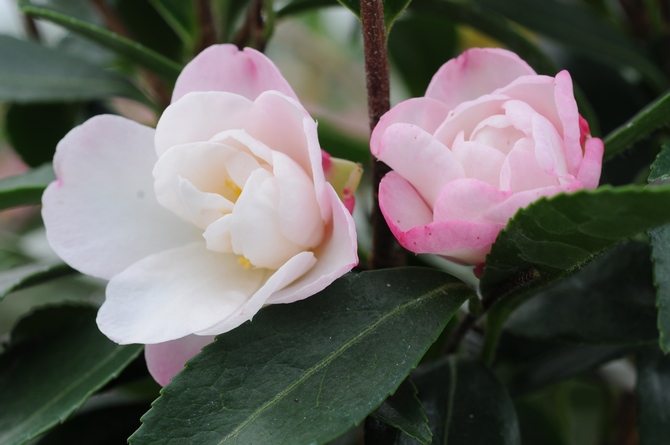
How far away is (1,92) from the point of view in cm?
81

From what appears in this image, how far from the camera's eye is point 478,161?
416 millimetres

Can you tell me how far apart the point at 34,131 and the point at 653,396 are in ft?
2.98

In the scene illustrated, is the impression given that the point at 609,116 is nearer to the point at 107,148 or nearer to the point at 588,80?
the point at 588,80

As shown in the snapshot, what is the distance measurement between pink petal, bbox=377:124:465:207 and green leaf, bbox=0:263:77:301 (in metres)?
0.36

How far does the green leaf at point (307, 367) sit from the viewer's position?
0.41 metres

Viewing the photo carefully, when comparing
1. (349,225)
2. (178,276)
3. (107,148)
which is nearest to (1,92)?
(107,148)

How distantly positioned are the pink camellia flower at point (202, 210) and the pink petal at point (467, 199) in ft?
0.20

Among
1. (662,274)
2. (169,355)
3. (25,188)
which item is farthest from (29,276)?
(662,274)

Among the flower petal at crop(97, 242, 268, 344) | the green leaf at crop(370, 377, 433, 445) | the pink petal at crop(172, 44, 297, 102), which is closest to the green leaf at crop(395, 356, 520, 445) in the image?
the green leaf at crop(370, 377, 433, 445)

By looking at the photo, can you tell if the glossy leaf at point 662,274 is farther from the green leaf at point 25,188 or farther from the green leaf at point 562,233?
the green leaf at point 25,188

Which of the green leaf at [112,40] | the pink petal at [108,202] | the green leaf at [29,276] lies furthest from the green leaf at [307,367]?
the green leaf at [112,40]

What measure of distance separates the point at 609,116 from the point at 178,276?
67cm

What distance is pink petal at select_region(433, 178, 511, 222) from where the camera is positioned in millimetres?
389

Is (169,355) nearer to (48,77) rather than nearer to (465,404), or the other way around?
(465,404)
